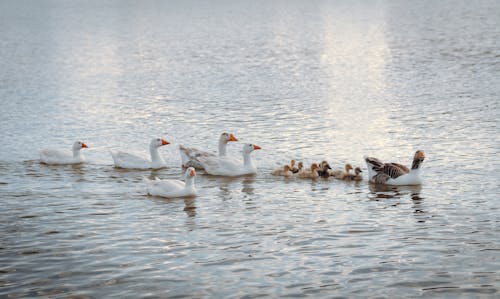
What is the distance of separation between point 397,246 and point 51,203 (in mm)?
7789

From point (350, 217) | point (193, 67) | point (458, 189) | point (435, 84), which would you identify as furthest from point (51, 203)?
point (193, 67)

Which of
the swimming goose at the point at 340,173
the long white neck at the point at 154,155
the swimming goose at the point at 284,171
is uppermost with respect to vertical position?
the long white neck at the point at 154,155

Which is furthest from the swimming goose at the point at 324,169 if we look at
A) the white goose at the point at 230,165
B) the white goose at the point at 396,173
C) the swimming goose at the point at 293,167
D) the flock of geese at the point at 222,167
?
the white goose at the point at 230,165

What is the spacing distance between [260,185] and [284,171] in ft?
2.62

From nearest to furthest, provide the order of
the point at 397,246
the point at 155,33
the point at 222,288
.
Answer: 1. the point at 222,288
2. the point at 397,246
3. the point at 155,33

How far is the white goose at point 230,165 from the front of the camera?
2034cm

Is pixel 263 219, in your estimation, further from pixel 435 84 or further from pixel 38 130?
pixel 435 84

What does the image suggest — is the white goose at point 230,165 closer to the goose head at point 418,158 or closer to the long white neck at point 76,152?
the long white neck at point 76,152

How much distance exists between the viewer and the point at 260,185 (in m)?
19.5

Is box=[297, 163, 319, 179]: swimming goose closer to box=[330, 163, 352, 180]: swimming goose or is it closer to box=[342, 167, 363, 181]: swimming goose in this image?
box=[330, 163, 352, 180]: swimming goose

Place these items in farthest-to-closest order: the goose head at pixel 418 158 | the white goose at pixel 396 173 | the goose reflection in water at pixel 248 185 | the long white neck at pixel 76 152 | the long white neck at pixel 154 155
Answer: the long white neck at pixel 76 152 < the long white neck at pixel 154 155 < the goose reflection in water at pixel 248 185 < the white goose at pixel 396 173 < the goose head at pixel 418 158

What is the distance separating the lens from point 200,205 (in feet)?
57.7

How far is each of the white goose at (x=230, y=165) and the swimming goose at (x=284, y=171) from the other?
0.60 meters

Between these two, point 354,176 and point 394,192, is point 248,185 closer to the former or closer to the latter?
point 354,176
